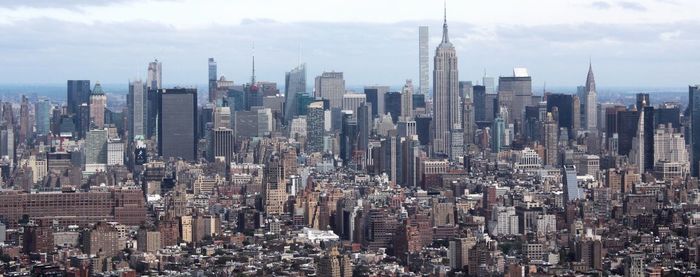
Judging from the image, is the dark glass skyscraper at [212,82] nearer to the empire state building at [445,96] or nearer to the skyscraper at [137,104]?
the skyscraper at [137,104]

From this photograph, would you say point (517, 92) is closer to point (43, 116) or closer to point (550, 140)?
point (550, 140)

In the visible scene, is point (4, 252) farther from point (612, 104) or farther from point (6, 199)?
point (612, 104)

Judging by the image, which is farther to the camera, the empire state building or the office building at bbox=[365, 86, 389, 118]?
the office building at bbox=[365, 86, 389, 118]

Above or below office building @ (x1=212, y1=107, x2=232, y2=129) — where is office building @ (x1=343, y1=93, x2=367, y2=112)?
above

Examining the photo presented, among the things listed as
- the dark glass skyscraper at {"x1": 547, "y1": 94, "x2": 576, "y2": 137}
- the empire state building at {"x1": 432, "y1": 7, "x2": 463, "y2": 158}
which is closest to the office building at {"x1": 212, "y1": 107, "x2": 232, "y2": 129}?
the empire state building at {"x1": 432, "y1": 7, "x2": 463, "y2": 158}

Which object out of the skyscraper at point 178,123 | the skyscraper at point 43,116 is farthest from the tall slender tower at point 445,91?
the skyscraper at point 43,116

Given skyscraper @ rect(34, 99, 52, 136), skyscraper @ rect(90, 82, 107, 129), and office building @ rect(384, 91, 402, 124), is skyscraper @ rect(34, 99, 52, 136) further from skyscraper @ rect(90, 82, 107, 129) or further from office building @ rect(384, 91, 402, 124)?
office building @ rect(384, 91, 402, 124)
